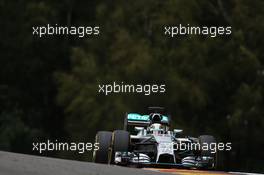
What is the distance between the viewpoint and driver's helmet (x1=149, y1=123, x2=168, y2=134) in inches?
460

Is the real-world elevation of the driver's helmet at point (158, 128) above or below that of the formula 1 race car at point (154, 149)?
above

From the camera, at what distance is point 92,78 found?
891 inches

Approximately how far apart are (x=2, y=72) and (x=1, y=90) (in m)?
0.74

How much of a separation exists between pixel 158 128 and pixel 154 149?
412 millimetres

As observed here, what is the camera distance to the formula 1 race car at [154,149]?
11070 mm

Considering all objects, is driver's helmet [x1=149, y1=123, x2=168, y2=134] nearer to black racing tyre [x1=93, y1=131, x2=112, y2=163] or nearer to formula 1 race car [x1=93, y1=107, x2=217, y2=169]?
formula 1 race car [x1=93, y1=107, x2=217, y2=169]

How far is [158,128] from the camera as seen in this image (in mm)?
11727

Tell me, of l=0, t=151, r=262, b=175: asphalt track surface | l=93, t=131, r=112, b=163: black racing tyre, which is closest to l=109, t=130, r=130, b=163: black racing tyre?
l=93, t=131, r=112, b=163: black racing tyre

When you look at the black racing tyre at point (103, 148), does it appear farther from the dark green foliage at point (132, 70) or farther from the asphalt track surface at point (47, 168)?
the dark green foliage at point (132, 70)

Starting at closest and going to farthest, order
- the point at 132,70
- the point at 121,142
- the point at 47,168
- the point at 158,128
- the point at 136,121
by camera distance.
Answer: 1. the point at 47,168
2. the point at 121,142
3. the point at 158,128
4. the point at 136,121
5. the point at 132,70

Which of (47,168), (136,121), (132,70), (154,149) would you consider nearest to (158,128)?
(154,149)

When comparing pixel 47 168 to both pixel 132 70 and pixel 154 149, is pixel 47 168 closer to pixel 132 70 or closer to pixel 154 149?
pixel 154 149

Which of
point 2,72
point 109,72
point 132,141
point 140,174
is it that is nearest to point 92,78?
point 109,72

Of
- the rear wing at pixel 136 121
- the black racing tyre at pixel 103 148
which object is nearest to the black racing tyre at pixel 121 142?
the black racing tyre at pixel 103 148
